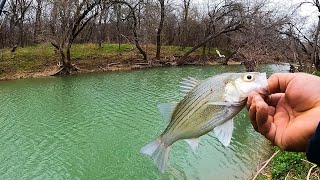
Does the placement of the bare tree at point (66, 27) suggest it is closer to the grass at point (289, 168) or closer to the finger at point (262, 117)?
the grass at point (289, 168)

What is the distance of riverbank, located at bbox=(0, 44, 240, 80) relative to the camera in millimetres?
30969

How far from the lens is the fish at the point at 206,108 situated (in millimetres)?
2227

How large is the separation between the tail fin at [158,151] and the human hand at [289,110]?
79 cm

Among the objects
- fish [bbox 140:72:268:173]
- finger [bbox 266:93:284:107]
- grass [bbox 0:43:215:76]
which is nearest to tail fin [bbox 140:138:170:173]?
fish [bbox 140:72:268:173]

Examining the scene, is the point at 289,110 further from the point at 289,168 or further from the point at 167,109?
the point at 289,168

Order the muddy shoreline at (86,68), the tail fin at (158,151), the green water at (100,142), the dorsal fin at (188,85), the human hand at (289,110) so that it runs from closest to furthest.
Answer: the human hand at (289,110) → the dorsal fin at (188,85) → the tail fin at (158,151) → the green water at (100,142) → the muddy shoreline at (86,68)

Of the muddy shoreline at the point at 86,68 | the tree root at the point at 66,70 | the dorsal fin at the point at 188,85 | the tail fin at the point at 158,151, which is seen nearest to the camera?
the dorsal fin at the point at 188,85

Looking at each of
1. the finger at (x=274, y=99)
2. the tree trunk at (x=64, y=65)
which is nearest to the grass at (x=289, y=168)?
the finger at (x=274, y=99)

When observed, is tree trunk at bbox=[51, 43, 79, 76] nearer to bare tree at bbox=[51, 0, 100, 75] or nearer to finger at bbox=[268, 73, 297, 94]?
bare tree at bbox=[51, 0, 100, 75]

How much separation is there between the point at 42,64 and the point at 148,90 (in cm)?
1549

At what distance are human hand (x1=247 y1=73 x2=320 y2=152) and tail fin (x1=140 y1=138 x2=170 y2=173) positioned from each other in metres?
0.79

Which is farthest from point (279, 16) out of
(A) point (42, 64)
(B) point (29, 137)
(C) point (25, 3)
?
(C) point (25, 3)

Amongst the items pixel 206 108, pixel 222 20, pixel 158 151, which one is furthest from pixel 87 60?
pixel 206 108

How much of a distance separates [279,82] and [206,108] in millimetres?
525
